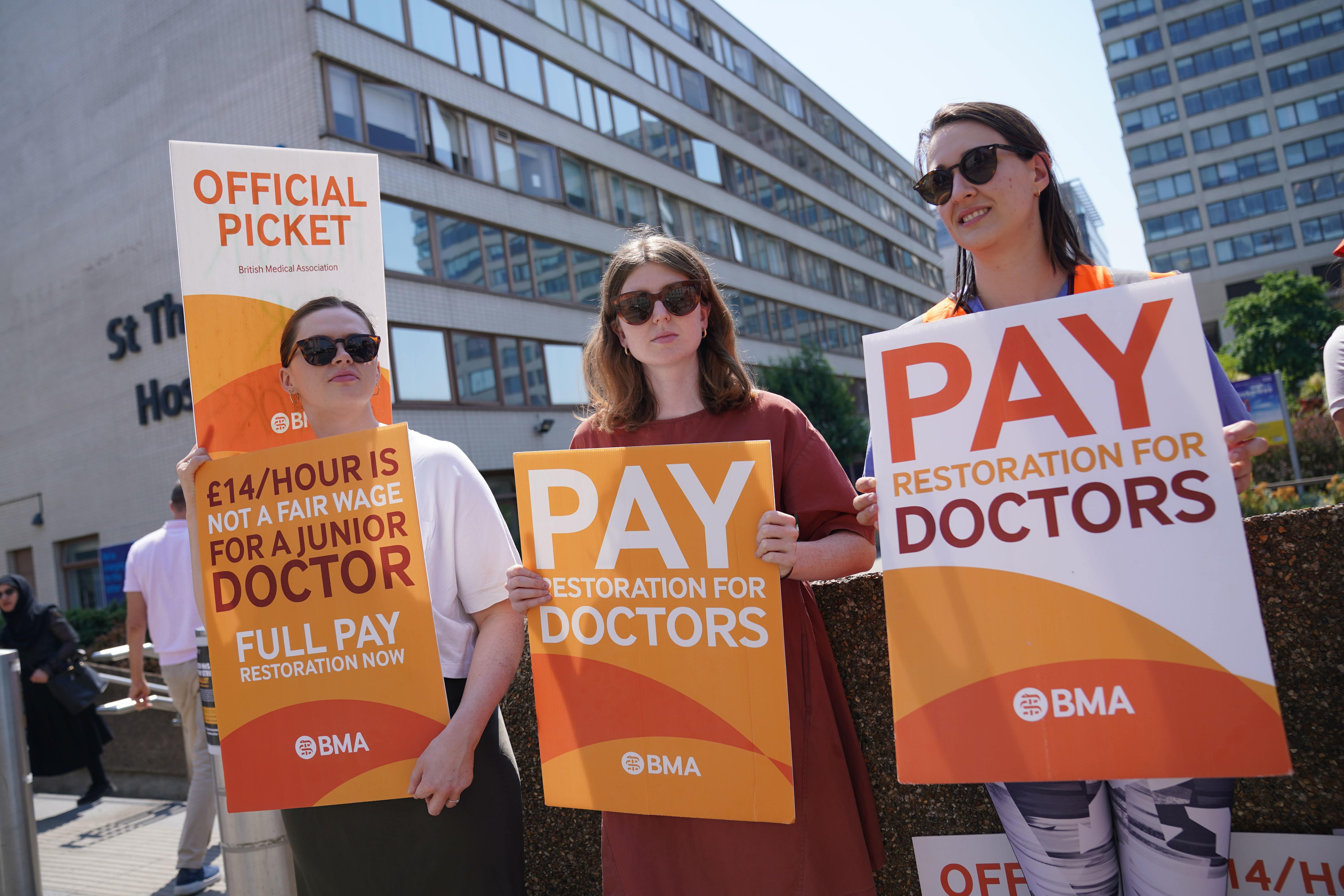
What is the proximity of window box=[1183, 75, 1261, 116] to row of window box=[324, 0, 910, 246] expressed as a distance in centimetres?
4694

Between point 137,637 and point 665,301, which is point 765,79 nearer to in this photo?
point 137,637

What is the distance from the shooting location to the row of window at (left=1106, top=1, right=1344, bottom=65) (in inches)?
2314

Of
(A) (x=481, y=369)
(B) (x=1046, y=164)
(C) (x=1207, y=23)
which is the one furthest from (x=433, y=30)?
(C) (x=1207, y=23)

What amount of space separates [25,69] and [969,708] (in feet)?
102

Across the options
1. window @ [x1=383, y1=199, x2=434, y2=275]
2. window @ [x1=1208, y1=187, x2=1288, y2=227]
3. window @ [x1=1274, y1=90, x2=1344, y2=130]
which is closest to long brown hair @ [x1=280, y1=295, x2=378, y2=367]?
window @ [x1=383, y1=199, x2=434, y2=275]

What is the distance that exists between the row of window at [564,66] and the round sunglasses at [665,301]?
60.4ft

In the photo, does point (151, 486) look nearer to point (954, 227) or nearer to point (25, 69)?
point (25, 69)

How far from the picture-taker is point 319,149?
55.3ft

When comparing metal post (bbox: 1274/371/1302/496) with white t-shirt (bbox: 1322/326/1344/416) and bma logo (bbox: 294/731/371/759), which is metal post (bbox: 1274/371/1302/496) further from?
bma logo (bbox: 294/731/371/759)

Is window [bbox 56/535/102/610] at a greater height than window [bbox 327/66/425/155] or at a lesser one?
lesser

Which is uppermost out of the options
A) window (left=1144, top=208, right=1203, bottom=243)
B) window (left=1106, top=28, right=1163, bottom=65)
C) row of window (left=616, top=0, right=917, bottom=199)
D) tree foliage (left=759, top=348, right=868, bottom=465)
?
window (left=1106, top=28, right=1163, bottom=65)

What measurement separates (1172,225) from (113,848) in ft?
234

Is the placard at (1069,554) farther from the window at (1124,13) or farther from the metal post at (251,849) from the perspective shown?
the window at (1124,13)

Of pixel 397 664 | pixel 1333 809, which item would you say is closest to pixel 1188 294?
pixel 1333 809
